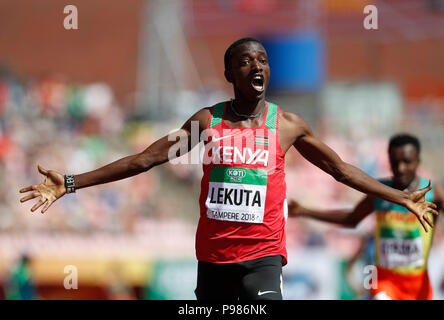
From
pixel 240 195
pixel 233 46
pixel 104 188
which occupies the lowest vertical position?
pixel 240 195

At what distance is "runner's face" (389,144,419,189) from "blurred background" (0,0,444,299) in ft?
11.5

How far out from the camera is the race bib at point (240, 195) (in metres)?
4.50

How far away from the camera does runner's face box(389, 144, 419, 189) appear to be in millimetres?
5805

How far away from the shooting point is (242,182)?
4.51 metres

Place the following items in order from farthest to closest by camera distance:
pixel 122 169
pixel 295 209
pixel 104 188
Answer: pixel 104 188 < pixel 295 209 < pixel 122 169

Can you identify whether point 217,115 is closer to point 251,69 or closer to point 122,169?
point 251,69

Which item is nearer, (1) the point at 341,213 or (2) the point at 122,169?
(2) the point at 122,169

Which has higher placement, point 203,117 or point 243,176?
point 203,117

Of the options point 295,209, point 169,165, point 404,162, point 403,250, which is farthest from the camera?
point 169,165

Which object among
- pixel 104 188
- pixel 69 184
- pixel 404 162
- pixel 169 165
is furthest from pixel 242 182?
pixel 169 165

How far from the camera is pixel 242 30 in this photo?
117ft

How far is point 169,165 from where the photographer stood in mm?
18188

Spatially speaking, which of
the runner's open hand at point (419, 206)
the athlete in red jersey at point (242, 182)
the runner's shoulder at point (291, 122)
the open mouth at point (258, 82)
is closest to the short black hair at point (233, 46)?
the athlete in red jersey at point (242, 182)

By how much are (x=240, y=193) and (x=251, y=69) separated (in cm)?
85
